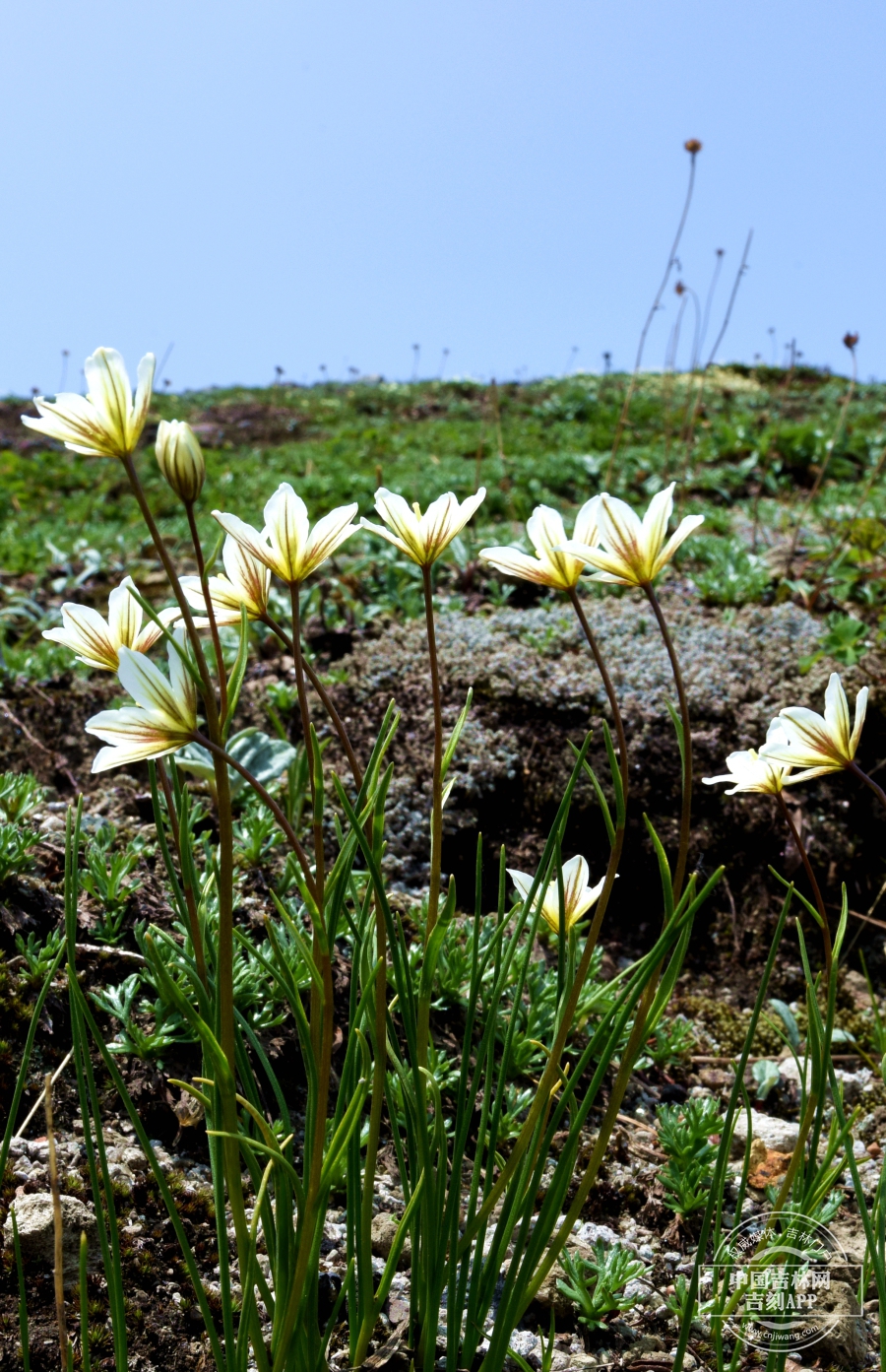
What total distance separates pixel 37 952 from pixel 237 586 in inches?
46.5

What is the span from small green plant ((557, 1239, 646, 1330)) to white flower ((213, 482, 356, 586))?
118 centimetres

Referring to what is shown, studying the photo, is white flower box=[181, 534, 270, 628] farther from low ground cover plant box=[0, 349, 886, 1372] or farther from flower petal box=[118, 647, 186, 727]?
flower petal box=[118, 647, 186, 727]

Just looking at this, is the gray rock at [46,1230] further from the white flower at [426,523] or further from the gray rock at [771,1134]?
the gray rock at [771,1134]

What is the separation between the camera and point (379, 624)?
3.98 metres

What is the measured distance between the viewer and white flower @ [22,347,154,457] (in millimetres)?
935

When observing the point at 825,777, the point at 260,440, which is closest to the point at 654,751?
the point at 825,777

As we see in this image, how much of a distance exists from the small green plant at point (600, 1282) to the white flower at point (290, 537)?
118cm

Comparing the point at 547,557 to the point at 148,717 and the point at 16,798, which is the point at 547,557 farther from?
the point at 16,798

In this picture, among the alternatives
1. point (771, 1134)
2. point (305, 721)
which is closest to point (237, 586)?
point (305, 721)

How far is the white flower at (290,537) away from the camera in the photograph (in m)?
1.06

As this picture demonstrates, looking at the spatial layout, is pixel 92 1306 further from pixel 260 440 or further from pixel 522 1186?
pixel 260 440

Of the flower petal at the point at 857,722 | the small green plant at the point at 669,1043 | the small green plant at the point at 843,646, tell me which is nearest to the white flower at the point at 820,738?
the flower petal at the point at 857,722

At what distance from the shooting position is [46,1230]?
4.95 ft

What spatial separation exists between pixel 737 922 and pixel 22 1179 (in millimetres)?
2163
